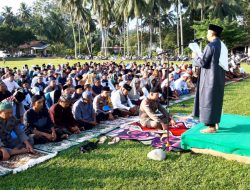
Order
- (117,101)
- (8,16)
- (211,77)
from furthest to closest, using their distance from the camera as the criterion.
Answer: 1. (8,16)
2. (117,101)
3. (211,77)

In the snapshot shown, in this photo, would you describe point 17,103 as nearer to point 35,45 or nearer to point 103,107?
point 103,107

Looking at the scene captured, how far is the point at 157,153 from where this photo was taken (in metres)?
4.89

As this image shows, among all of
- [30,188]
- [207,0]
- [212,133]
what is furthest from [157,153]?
[207,0]

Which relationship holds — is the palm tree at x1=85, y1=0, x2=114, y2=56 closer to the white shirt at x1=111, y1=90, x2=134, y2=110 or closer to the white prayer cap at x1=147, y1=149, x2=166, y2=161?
the white shirt at x1=111, y1=90, x2=134, y2=110

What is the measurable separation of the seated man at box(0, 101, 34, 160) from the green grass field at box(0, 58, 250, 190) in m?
0.53

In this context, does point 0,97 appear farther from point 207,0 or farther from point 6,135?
point 207,0

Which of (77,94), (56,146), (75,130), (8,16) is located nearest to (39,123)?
(56,146)

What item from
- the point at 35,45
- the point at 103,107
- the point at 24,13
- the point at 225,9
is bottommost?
the point at 103,107

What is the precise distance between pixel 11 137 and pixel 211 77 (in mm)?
3276

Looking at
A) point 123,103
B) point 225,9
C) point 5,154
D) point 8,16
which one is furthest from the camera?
point 8,16

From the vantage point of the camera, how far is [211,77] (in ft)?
16.7

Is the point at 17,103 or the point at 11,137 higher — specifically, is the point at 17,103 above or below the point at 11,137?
above

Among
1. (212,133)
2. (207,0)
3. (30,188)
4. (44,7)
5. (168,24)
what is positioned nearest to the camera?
(30,188)

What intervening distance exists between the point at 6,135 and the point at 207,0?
34517 millimetres
